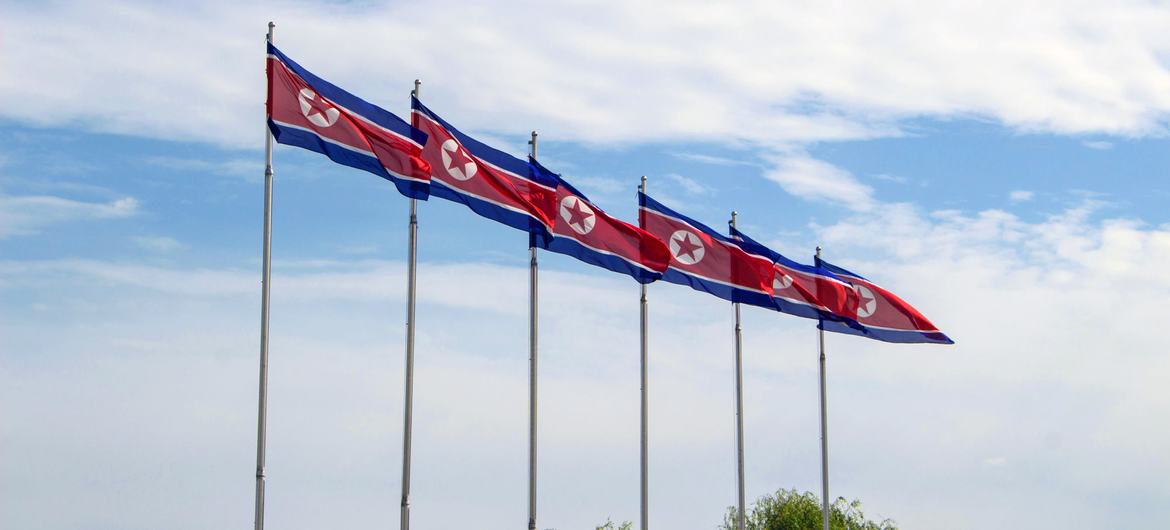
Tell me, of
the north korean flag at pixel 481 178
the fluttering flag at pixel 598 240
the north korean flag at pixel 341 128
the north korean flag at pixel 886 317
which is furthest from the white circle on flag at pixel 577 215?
the north korean flag at pixel 886 317

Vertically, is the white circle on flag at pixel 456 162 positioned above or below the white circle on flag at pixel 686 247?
above

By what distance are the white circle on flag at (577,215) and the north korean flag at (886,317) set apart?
32.1ft

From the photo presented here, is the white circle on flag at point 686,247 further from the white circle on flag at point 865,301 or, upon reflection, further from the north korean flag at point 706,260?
the white circle on flag at point 865,301

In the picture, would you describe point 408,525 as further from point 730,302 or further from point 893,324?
point 893,324

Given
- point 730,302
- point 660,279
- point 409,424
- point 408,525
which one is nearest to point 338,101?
point 409,424

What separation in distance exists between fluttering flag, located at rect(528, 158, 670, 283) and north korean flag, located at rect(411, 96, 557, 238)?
51 cm

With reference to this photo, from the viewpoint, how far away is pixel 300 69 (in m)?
25.7

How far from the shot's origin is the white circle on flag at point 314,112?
25.6 m

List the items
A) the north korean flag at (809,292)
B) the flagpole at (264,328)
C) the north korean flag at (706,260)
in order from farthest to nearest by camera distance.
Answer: the north korean flag at (809,292) → the north korean flag at (706,260) → the flagpole at (264,328)

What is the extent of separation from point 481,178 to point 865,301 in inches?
573

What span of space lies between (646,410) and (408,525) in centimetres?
896

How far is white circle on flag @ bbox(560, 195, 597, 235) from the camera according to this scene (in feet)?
101

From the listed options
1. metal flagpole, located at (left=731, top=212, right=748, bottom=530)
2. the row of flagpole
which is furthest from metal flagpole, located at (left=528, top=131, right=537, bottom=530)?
metal flagpole, located at (left=731, top=212, right=748, bottom=530)

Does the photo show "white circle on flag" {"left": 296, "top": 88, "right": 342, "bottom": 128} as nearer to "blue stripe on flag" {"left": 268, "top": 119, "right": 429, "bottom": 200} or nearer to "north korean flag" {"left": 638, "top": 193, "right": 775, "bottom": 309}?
"blue stripe on flag" {"left": 268, "top": 119, "right": 429, "bottom": 200}
